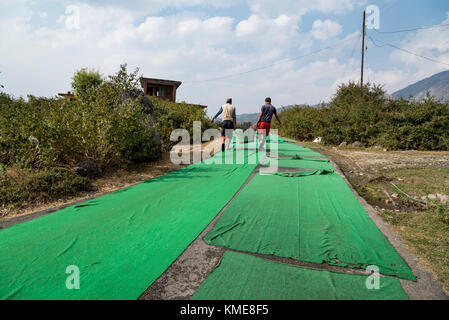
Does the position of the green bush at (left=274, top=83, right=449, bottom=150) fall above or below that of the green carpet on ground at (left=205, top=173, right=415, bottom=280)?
Answer: above

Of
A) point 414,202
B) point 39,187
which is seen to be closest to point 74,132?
point 39,187

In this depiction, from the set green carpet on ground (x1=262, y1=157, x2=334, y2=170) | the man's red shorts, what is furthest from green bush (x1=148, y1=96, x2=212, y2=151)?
green carpet on ground (x1=262, y1=157, x2=334, y2=170)

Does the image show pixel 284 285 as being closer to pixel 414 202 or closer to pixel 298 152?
pixel 414 202

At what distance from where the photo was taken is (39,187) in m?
4.05

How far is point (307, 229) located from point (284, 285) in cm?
118

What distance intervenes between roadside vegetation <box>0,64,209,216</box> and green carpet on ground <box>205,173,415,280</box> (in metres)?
3.02

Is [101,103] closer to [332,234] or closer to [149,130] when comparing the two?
[149,130]

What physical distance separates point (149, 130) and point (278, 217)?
16.0 feet

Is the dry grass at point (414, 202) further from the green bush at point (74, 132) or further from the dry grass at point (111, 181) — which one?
the green bush at point (74, 132)

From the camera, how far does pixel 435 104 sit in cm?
1074

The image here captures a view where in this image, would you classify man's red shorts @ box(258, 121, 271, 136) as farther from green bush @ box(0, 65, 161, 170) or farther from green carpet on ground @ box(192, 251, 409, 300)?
green carpet on ground @ box(192, 251, 409, 300)

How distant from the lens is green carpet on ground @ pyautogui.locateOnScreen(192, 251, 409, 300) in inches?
72.2

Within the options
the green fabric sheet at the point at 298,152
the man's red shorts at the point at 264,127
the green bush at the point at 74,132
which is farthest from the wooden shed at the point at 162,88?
the green bush at the point at 74,132
